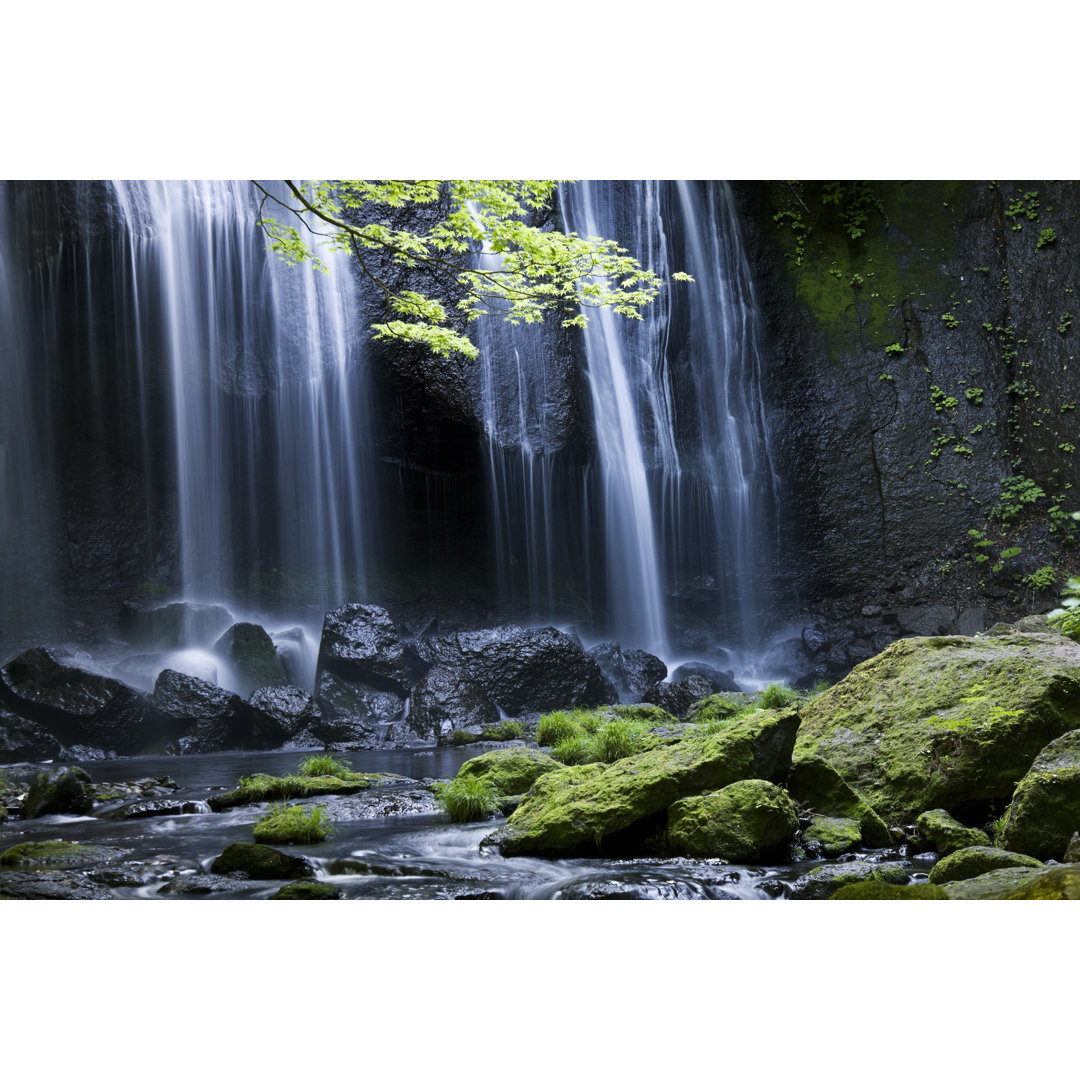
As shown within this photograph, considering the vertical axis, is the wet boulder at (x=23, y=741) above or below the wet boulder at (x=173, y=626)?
below

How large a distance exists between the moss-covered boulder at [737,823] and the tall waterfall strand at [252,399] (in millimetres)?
8090

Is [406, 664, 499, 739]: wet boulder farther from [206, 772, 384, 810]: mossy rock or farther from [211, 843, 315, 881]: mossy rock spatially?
[211, 843, 315, 881]: mossy rock

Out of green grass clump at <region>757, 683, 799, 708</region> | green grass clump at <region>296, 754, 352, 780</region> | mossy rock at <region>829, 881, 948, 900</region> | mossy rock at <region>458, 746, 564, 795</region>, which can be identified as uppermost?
mossy rock at <region>829, 881, 948, 900</region>

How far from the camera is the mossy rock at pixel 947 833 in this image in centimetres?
321

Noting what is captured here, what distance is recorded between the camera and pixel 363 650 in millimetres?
10008

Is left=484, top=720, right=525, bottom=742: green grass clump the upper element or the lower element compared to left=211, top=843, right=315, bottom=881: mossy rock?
lower

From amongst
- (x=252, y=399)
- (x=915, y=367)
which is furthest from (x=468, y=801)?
(x=915, y=367)

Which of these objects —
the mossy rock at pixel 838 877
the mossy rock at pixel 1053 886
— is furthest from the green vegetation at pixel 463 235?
A: the mossy rock at pixel 1053 886

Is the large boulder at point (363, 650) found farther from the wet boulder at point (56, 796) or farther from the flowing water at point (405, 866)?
the flowing water at point (405, 866)

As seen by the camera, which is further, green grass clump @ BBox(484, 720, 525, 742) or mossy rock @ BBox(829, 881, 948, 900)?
green grass clump @ BBox(484, 720, 525, 742)

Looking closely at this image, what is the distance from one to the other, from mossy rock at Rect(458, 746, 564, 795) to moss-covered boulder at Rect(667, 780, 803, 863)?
4.67ft

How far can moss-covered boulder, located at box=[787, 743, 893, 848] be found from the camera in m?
3.44

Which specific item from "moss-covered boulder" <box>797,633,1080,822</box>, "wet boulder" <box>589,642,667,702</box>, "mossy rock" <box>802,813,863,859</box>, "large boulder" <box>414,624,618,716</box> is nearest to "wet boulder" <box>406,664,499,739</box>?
"large boulder" <box>414,624,618,716</box>

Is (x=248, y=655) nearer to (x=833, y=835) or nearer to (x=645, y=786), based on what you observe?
(x=645, y=786)
